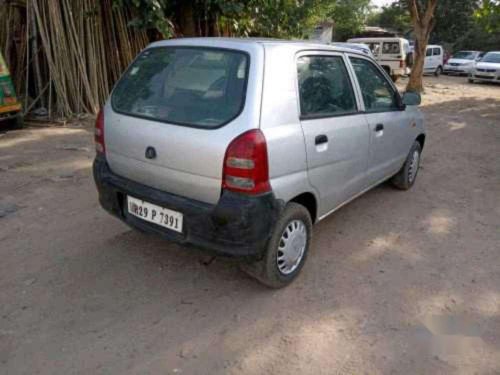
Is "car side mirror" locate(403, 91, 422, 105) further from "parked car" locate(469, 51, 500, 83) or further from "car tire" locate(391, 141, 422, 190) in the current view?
"parked car" locate(469, 51, 500, 83)

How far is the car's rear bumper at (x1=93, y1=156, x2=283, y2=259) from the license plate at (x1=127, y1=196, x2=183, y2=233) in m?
0.03

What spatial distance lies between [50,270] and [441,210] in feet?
12.4

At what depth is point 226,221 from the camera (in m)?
2.38

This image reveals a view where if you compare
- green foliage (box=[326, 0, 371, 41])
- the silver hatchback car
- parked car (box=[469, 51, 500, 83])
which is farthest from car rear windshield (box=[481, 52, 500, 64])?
the silver hatchback car

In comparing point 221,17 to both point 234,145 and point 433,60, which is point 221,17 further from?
point 433,60

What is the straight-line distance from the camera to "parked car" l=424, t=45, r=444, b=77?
21513 millimetres

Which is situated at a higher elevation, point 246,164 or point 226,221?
point 246,164

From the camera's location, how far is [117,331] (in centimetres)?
242

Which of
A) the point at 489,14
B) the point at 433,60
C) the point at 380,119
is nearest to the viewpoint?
the point at 380,119

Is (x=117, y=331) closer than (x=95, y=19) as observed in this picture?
Yes

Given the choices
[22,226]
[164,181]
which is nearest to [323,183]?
[164,181]

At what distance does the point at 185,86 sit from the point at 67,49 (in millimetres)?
5819

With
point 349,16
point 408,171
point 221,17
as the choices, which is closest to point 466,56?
point 349,16

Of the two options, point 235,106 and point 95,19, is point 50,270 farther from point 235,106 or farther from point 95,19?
point 95,19
